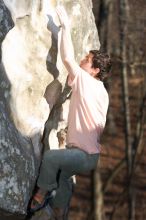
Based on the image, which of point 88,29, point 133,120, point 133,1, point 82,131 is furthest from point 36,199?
point 133,120

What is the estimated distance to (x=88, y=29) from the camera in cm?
780

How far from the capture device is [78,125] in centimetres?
628

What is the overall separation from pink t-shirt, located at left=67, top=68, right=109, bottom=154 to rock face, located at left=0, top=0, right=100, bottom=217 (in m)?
0.47

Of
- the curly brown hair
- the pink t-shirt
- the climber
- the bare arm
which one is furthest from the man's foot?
the curly brown hair

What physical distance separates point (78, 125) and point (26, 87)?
0.71m

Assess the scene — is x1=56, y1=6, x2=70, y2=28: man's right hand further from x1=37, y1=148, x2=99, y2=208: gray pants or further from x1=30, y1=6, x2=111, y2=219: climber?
x1=37, y1=148, x2=99, y2=208: gray pants

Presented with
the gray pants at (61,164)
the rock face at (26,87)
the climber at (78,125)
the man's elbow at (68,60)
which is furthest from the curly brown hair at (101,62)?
the gray pants at (61,164)

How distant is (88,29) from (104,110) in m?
1.63

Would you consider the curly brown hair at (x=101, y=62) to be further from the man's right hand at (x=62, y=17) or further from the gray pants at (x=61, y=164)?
the gray pants at (x=61, y=164)

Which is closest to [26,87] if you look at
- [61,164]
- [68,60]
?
[68,60]

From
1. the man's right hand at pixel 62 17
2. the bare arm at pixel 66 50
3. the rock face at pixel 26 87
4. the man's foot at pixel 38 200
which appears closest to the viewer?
the rock face at pixel 26 87

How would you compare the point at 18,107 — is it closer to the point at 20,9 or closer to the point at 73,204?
the point at 20,9

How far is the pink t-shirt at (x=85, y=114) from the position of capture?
20.5 feet

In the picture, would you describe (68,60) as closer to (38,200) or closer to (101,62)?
(101,62)
